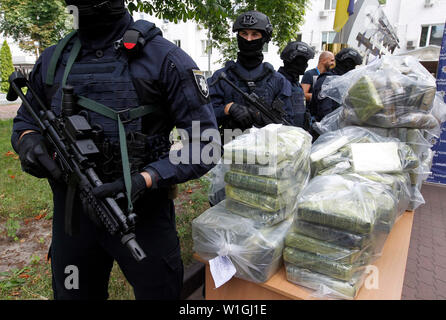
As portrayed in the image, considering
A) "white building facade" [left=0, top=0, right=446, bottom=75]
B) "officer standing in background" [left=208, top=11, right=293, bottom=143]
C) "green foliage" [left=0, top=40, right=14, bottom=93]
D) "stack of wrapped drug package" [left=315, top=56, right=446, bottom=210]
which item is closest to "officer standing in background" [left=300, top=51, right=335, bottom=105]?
"officer standing in background" [left=208, top=11, right=293, bottom=143]

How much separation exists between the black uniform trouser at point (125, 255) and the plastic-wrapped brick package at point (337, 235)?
1.89 feet

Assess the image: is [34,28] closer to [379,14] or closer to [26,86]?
[379,14]

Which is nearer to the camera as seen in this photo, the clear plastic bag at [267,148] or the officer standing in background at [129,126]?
the officer standing in background at [129,126]

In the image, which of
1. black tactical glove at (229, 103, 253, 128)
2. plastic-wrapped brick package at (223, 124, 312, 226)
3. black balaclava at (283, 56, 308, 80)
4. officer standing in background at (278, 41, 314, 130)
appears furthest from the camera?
black balaclava at (283, 56, 308, 80)

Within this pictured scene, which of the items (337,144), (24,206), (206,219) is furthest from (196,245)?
(24,206)

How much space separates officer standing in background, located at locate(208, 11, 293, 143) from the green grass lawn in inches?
55.9

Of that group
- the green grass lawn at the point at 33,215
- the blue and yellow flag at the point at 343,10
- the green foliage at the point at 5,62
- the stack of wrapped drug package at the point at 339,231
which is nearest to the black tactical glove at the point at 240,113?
the stack of wrapped drug package at the point at 339,231

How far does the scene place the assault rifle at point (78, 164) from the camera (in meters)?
1.12

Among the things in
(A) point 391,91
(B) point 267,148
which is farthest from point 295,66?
(B) point 267,148

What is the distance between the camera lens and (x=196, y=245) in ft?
5.56

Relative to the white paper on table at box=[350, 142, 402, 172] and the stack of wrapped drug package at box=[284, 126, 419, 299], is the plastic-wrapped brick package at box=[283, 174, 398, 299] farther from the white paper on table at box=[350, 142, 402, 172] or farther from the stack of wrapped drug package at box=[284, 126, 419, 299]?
the white paper on table at box=[350, 142, 402, 172]

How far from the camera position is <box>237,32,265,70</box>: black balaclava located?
2555 mm

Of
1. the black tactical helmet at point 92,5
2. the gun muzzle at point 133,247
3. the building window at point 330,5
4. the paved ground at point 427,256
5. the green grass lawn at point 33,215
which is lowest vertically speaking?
the paved ground at point 427,256

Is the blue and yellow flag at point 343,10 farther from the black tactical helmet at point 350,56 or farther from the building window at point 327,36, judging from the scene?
the building window at point 327,36
